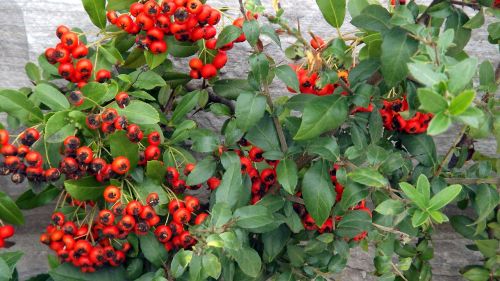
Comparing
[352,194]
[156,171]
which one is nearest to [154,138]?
[156,171]

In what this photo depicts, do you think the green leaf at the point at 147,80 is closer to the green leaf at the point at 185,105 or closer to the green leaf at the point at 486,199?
the green leaf at the point at 185,105

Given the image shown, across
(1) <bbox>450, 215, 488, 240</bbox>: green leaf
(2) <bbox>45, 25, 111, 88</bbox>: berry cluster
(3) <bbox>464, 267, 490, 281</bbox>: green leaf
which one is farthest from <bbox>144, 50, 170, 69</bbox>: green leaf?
(3) <bbox>464, 267, 490, 281</bbox>: green leaf

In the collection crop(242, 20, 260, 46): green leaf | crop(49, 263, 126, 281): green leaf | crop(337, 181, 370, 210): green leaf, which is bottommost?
crop(49, 263, 126, 281): green leaf

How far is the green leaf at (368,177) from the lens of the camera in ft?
4.33

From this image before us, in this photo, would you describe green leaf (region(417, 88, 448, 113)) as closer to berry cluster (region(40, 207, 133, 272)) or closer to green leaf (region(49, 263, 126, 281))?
berry cluster (region(40, 207, 133, 272))

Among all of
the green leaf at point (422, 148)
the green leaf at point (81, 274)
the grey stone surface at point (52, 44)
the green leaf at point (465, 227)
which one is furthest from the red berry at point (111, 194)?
the green leaf at point (465, 227)

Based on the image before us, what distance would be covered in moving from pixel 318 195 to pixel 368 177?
0.16 m

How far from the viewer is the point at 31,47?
1922 mm

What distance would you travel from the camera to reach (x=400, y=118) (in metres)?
1.65

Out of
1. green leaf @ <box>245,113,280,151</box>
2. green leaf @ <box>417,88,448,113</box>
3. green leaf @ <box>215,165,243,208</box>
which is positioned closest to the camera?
green leaf @ <box>417,88,448,113</box>

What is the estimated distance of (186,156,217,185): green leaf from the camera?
152 cm

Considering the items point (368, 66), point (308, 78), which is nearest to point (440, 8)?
point (368, 66)

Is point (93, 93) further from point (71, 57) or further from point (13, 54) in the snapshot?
point (13, 54)

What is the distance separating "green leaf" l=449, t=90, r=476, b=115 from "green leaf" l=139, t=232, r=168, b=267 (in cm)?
86
